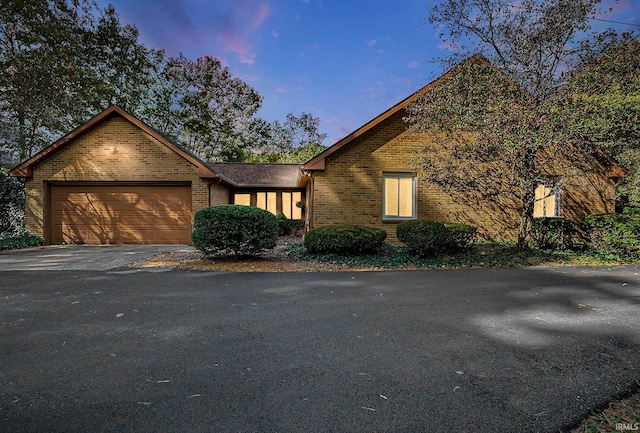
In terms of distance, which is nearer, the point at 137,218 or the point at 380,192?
the point at 380,192

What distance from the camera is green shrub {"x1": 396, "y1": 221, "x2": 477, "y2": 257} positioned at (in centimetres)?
819

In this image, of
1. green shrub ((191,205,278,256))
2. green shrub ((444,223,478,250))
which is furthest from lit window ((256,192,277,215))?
green shrub ((444,223,478,250))

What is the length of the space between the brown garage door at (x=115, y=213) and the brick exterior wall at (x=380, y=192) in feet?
19.2

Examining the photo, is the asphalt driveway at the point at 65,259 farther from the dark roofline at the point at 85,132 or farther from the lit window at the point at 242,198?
the lit window at the point at 242,198

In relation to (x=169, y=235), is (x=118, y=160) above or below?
above

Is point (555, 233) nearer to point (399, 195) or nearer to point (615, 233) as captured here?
point (615, 233)

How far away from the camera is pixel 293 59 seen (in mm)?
15125

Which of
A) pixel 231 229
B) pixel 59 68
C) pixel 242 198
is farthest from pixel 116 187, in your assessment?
pixel 59 68

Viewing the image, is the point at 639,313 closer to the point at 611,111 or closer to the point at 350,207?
the point at 611,111

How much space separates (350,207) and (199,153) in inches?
931

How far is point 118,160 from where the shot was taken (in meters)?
12.4

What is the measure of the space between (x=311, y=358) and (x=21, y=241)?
13769 mm

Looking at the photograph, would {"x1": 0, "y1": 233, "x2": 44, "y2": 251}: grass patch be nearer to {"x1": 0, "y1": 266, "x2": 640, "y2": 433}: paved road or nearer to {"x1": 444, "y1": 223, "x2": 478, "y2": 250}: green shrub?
{"x1": 0, "y1": 266, "x2": 640, "y2": 433}: paved road

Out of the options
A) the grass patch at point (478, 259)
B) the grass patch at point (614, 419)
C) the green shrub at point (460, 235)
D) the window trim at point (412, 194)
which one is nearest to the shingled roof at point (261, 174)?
the window trim at point (412, 194)
